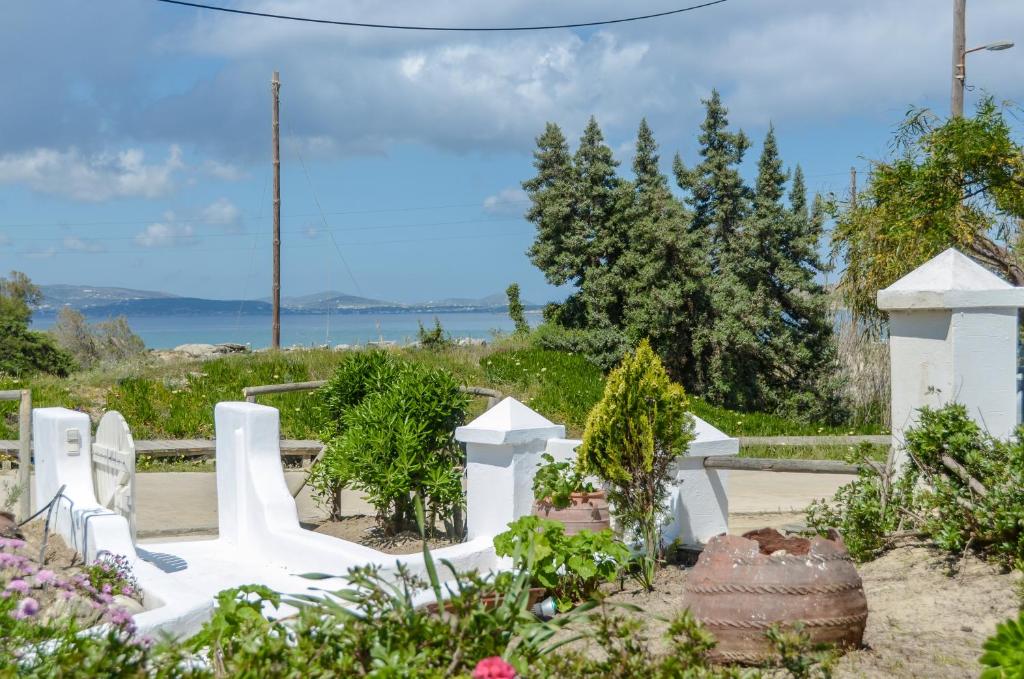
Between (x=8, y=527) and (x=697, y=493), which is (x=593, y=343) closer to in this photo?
(x=697, y=493)

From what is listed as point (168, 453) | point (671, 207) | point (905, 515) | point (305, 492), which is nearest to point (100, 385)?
point (168, 453)

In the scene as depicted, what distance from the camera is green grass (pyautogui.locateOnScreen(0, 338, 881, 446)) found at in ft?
49.0

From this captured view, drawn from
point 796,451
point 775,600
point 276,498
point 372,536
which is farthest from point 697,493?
point 796,451

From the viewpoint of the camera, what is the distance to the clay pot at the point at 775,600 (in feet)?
14.3

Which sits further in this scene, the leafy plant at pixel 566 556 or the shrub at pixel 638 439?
the shrub at pixel 638 439

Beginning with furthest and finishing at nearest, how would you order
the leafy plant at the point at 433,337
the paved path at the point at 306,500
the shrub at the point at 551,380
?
the leafy plant at the point at 433,337, the shrub at the point at 551,380, the paved path at the point at 306,500

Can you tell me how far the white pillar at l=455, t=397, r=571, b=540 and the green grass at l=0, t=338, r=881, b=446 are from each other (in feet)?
25.0

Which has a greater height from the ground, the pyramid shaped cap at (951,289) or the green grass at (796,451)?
the pyramid shaped cap at (951,289)

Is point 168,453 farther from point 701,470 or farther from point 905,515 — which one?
point 905,515

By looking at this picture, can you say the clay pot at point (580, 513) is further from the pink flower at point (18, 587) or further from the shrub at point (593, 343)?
the shrub at point (593, 343)

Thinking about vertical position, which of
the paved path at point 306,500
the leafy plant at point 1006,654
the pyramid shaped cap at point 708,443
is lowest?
the paved path at point 306,500

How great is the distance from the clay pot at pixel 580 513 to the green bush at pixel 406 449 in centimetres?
98

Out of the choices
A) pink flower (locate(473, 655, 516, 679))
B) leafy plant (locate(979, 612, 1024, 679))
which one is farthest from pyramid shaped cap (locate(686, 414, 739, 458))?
pink flower (locate(473, 655, 516, 679))

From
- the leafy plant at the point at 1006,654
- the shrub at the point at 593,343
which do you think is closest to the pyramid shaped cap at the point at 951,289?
the leafy plant at the point at 1006,654
